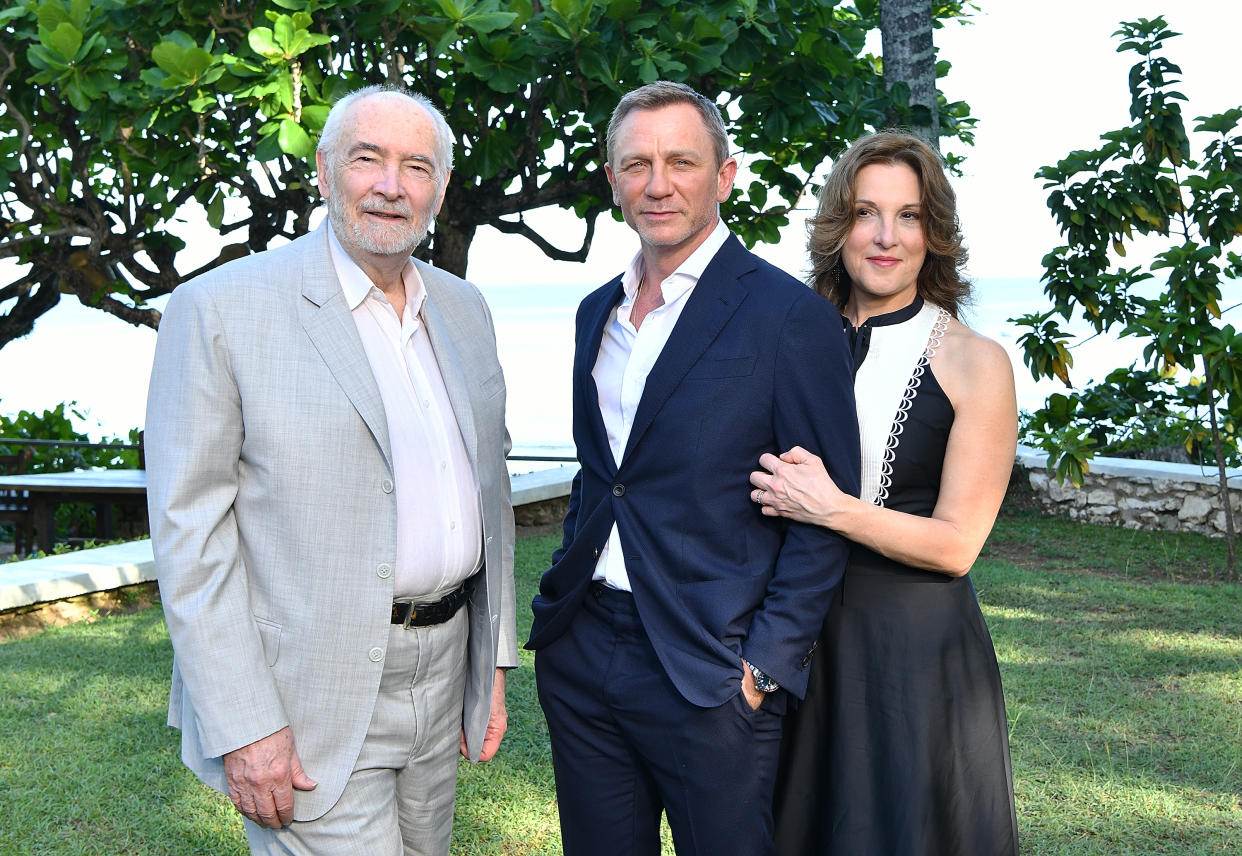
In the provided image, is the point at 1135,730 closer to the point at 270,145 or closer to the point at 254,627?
the point at 254,627

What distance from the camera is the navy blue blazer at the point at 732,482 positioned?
2.32 m

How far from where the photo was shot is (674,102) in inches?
98.8

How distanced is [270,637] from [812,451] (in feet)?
3.90

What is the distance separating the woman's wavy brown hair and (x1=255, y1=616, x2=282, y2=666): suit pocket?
4.94ft

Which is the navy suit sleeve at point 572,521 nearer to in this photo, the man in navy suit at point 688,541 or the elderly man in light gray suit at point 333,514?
the man in navy suit at point 688,541

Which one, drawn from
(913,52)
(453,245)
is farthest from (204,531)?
(453,245)

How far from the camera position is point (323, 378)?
7.63 feet

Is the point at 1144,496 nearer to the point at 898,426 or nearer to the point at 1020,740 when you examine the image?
the point at 1020,740

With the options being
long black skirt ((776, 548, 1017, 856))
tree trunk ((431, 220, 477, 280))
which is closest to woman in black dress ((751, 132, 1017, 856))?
long black skirt ((776, 548, 1017, 856))

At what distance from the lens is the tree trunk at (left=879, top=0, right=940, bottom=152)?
5.36m

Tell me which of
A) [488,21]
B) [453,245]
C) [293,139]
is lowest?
[453,245]

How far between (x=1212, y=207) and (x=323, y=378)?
7.06 metres

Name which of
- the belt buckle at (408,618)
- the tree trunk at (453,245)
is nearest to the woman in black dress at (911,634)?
the belt buckle at (408,618)

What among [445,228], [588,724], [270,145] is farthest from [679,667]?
[445,228]
